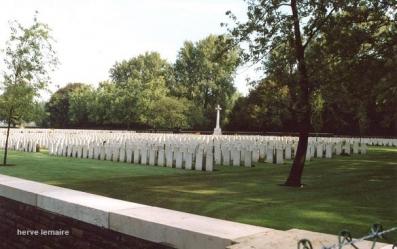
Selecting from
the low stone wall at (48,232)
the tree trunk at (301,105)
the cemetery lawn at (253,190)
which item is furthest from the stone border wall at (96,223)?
the tree trunk at (301,105)

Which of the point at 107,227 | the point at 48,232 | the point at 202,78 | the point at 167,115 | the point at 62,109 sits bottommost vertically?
the point at 48,232

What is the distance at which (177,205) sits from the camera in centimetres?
799

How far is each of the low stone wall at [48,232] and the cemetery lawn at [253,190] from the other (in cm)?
301

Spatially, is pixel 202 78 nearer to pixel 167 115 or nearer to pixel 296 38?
pixel 167 115

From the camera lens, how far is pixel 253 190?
9.98m

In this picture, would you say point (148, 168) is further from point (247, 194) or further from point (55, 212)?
point (55, 212)

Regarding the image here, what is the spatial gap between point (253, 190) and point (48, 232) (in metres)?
6.15

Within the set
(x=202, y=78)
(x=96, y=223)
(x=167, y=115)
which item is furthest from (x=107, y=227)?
(x=202, y=78)

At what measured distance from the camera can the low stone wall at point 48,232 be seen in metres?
3.70

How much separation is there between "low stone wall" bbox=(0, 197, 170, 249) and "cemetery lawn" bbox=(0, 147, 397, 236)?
301 centimetres

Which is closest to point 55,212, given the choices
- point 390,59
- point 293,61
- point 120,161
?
point 293,61

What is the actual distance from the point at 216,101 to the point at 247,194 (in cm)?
6380

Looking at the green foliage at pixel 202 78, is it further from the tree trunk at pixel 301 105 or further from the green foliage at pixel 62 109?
the tree trunk at pixel 301 105

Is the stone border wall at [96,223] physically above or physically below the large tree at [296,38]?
below
